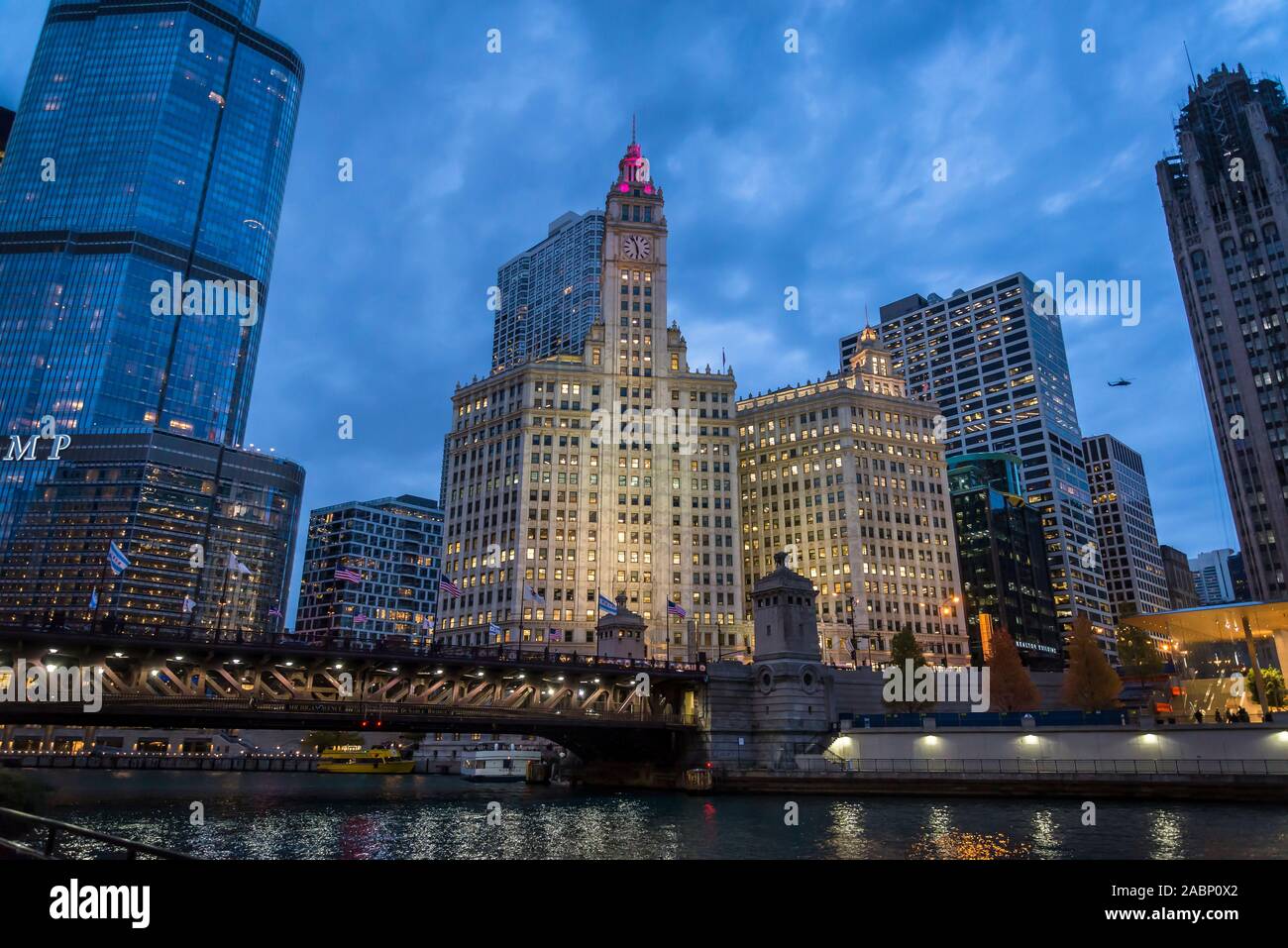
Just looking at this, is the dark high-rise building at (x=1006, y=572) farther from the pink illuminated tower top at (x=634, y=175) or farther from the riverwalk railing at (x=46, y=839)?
the riverwalk railing at (x=46, y=839)

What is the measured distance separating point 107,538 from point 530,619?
415ft

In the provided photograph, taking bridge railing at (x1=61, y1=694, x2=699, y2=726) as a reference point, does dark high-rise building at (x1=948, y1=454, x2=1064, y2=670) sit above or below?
above

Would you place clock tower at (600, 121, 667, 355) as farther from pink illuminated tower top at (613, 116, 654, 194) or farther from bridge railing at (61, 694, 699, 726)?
bridge railing at (61, 694, 699, 726)

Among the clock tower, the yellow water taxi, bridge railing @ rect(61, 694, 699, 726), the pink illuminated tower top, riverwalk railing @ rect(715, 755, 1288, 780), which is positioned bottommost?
the yellow water taxi

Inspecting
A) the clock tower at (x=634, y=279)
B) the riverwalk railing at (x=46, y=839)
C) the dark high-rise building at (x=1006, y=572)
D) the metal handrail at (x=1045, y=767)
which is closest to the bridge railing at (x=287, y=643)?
the metal handrail at (x=1045, y=767)

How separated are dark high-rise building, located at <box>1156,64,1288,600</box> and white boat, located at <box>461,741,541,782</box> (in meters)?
116

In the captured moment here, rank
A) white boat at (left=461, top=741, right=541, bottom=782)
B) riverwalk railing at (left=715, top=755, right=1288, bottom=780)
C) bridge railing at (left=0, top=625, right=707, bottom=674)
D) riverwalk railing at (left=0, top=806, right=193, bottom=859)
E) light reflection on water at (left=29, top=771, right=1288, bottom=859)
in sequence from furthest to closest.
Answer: white boat at (left=461, top=741, right=541, bottom=782) < riverwalk railing at (left=715, top=755, right=1288, bottom=780) < bridge railing at (left=0, top=625, right=707, bottom=674) < light reflection on water at (left=29, top=771, right=1288, bottom=859) < riverwalk railing at (left=0, top=806, right=193, bottom=859)

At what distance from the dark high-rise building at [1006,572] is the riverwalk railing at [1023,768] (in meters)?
118

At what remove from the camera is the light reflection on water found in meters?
35.5

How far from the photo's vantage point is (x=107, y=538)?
19525cm

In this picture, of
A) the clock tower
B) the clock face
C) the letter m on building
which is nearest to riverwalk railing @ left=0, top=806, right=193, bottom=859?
the clock tower

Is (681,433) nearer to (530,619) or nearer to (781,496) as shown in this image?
(781,496)

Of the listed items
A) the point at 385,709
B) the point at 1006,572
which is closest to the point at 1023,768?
the point at 385,709
